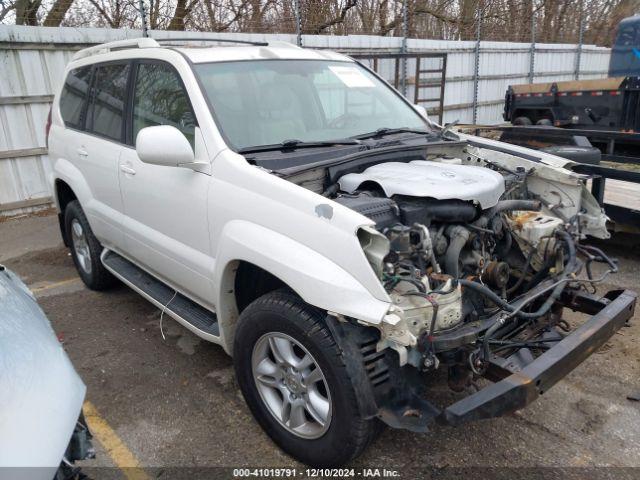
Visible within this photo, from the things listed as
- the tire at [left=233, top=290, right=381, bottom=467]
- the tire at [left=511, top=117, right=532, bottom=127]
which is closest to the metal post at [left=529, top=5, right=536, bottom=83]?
the tire at [left=511, top=117, right=532, bottom=127]

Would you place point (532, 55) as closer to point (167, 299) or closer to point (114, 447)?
point (167, 299)

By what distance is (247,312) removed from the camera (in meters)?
2.81

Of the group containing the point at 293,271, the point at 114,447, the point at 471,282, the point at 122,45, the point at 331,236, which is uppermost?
the point at 122,45

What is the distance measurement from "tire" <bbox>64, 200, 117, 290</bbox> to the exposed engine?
2.73 m

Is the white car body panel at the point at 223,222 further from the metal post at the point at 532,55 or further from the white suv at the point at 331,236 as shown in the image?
the metal post at the point at 532,55

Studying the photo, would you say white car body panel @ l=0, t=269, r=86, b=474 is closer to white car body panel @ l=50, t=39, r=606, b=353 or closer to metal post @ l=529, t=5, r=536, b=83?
white car body panel @ l=50, t=39, r=606, b=353

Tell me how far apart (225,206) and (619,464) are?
7.98ft

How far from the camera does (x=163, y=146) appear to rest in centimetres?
296

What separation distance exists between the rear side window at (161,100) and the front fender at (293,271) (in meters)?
0.82

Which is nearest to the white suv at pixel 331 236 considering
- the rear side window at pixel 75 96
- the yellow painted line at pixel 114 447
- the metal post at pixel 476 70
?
the rear side window at pixel 75 96

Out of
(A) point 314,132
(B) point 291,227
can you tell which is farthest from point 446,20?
(B) point 291,227

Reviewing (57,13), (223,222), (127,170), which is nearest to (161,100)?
(127,170)

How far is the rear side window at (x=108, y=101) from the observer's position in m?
4.04

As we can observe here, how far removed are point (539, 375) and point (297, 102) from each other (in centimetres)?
230
